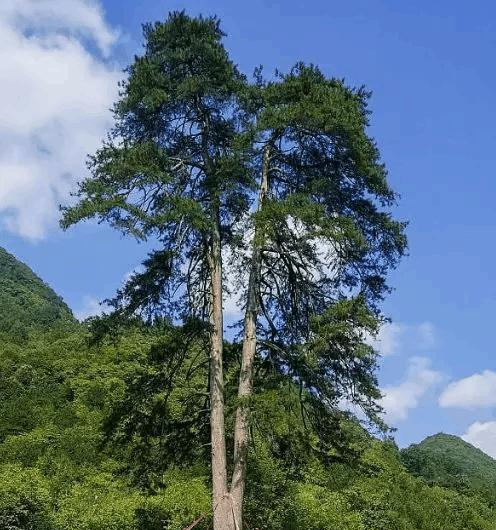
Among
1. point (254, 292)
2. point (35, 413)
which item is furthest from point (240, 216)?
point (35, 413)

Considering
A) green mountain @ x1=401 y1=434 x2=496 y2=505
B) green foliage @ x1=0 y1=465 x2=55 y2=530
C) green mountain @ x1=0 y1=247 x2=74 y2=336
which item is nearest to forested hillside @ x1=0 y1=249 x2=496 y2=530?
green foliage @ x1=0 y1=465 x2=55 y2=530

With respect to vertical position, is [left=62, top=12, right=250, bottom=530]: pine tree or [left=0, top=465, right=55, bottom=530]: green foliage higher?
[left=62, top=12, right=250, bottom=530]: pine tree

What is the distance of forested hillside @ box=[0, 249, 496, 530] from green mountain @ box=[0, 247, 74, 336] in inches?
188

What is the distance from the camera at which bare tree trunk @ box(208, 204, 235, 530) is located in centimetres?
941

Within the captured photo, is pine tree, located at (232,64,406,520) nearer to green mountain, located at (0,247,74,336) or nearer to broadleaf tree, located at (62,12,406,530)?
broadleaf tree, located at (62,12,406,530)

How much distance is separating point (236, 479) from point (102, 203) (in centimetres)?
459

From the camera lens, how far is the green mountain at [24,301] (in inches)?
3255

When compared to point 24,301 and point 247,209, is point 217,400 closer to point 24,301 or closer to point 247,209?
point 247,209

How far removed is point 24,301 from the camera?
3893 inches

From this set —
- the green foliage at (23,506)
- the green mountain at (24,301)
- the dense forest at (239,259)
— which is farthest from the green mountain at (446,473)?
the dense forest at (239,259)

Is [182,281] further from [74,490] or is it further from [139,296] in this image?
[74,490]

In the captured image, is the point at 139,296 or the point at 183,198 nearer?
the point at 183,198

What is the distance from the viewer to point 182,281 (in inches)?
436

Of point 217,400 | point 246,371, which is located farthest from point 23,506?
point 246,371
